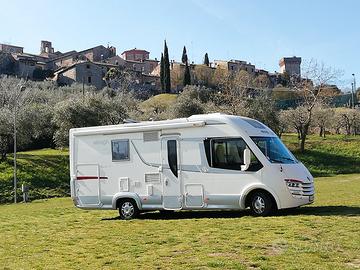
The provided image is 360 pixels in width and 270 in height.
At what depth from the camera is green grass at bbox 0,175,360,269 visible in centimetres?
790

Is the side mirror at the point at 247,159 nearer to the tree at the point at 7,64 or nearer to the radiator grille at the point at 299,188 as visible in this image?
the radiator grille at the point at 299,188

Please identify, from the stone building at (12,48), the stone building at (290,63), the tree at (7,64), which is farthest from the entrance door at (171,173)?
the stone building at (290,63)

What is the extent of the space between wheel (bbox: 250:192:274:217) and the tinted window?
2.50 metres

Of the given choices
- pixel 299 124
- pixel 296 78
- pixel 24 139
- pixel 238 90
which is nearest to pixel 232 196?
pixel 24 139

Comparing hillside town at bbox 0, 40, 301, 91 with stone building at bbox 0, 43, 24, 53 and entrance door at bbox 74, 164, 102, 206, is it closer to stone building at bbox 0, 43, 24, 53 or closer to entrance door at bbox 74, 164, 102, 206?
stone building at bbox 0, 43, 24, 53

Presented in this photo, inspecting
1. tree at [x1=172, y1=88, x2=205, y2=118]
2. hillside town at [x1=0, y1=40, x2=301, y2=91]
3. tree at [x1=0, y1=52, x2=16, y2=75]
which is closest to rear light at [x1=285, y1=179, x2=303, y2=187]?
tree at [x1=172, y1=88, x2=205, y2=118]

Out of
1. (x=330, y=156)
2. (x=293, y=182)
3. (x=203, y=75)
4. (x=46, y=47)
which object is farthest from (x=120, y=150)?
(x=46, y=47)

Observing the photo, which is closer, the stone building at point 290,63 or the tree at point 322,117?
the tree at point 322,117

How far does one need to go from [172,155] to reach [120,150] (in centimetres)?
188

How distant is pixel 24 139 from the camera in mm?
40406

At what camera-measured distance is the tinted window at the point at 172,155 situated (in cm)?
1436

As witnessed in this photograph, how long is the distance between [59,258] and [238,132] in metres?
6.56

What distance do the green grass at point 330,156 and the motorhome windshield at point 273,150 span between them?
2815cm

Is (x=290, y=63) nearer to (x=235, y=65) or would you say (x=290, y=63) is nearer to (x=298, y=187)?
(x=235, y=65)
